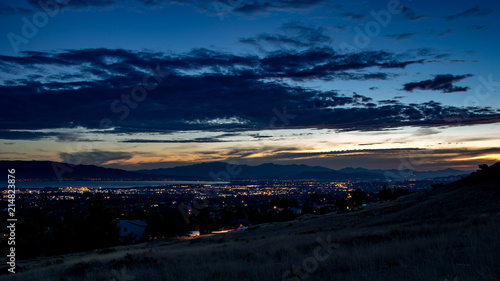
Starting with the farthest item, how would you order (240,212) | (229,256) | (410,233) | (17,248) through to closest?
1. (240,212)
2. (17,248)
3. (410,233)
4. (229,256)

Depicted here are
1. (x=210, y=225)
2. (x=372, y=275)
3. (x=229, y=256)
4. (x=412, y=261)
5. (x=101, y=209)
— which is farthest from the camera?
(x=210, y=225)

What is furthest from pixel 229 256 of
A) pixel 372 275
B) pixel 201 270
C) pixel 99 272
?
pixel 372 275

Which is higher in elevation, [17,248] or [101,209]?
[101,209]

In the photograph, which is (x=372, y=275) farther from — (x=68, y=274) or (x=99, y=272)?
(x=68, y=274)

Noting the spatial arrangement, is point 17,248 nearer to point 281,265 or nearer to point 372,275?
point 281,265

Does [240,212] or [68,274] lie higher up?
[68,274]

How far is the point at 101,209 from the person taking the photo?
137 feet

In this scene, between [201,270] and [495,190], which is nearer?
[201,270]

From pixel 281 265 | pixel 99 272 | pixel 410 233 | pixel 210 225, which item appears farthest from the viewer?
pixel 210 225

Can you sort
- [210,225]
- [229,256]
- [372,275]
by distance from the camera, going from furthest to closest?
[210,225]
[229,256]
[372,275]

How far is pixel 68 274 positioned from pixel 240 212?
66.7m

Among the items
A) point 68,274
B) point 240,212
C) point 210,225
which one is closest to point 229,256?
point 68,274

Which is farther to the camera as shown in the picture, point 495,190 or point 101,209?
point 101,209

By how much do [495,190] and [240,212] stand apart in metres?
57.0
